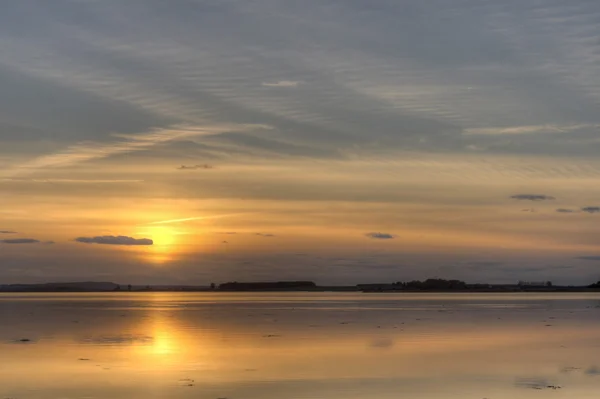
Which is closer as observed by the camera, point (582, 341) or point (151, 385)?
point (151, 385)

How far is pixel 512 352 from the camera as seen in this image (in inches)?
1128

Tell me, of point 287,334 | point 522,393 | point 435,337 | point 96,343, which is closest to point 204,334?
point 287,334

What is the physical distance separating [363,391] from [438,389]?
1.69 metres

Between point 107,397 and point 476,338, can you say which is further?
point 476,338

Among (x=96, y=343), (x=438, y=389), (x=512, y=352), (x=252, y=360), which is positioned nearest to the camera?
(x=438, y=389)

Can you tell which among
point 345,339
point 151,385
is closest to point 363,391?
point 151,385

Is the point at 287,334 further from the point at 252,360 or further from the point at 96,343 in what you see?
the point at 252,360

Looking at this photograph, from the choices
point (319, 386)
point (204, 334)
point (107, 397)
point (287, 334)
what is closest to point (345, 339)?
point (287, 334)

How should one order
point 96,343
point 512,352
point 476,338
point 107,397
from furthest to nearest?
point 476,338 → point 96,343 → point 512,352 → point 107,397

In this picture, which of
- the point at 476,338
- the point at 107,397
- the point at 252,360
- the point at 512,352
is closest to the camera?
the point at 107,397

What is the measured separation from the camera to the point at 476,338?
1368 inches

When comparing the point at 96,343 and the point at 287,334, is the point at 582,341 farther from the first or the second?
the point at 96,343

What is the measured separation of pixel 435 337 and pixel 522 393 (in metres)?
15.7

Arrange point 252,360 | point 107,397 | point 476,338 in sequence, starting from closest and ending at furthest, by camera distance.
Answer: point 107,397 < point 252,360 < point 476,338
